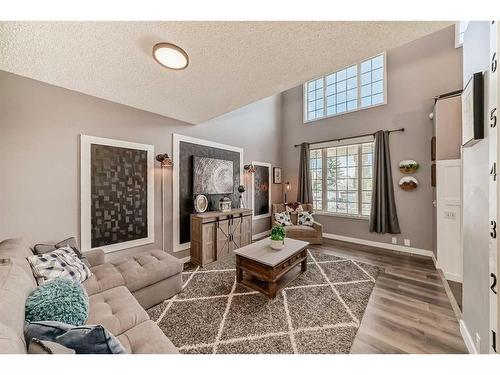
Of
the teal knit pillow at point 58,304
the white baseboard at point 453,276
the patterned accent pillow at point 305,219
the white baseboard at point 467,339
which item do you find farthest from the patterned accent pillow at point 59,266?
the white baseboard at point 453,276

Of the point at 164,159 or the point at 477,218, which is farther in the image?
the point at 164,159

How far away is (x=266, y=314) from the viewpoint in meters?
1.81

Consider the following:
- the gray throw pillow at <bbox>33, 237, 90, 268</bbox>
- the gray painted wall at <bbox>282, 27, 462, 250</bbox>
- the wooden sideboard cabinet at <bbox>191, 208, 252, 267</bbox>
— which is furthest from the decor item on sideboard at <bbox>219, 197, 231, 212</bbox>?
the gray painted wall at <bbox>282, 27, 462, 250</bbox>

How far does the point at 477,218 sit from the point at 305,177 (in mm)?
3614

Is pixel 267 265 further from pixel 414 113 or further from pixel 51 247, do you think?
pixel 414 113

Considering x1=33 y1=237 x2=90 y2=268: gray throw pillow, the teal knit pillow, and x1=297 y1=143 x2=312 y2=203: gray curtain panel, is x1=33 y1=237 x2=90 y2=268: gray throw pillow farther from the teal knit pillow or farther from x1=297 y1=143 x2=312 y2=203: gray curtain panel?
x1=297 y1=143 x2=312 y2=203: gray curtain panel

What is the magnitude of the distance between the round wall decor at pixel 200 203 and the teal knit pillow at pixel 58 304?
2038mm

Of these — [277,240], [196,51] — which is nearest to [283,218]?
[277,240]

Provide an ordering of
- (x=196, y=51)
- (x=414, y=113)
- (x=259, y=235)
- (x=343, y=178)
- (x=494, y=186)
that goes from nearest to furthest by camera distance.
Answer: (x=494, y=186) → (x=196, y=51) → (x=414, y=113) → (x=343, y=178) → (x=259, y=235)

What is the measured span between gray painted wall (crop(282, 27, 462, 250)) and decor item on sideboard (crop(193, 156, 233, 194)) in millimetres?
2945

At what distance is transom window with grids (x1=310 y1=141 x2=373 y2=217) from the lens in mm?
4109

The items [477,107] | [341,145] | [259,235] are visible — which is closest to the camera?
[477,107]

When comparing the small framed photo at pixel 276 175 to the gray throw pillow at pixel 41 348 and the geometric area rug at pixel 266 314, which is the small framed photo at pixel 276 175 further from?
the gray throw pillow at pixel 41 348
